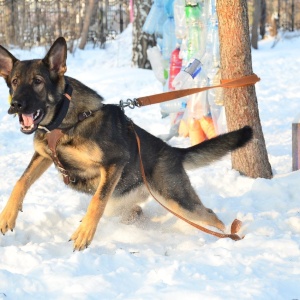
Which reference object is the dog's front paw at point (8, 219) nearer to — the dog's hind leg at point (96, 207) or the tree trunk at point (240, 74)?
the dog's hind leg at point (96, 207)

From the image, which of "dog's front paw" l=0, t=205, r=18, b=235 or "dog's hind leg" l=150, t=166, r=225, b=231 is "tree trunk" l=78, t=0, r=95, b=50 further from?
"dog's front paw" l=0, t=205, r=18, b=235

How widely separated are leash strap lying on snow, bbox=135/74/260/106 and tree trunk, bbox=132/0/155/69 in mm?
10322

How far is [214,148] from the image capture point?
4.71m

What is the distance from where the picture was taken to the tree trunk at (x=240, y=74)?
5812mm

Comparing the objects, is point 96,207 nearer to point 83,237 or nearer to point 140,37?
point 83,237

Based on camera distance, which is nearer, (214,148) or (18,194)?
(18,194)

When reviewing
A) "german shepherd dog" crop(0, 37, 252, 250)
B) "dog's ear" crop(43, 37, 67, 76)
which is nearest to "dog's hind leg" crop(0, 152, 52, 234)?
"german shepherd dog" crop(0, 37, 252, 250)

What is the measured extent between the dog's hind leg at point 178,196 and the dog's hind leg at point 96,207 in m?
0.50

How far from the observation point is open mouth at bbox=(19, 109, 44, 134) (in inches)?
151

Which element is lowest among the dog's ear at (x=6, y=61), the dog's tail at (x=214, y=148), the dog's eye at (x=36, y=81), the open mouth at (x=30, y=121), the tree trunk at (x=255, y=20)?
the tree trunk at (x=255, y=20)

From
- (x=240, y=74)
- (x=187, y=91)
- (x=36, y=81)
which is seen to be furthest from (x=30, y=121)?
(x=240, y=74)

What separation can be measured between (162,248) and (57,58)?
152cm

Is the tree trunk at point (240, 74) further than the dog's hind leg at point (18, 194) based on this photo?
Yes

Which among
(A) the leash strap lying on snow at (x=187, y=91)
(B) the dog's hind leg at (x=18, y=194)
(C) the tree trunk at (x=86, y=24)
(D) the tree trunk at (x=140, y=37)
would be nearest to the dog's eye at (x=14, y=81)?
(B) the dog's hind leg at (x=18, y=194)
